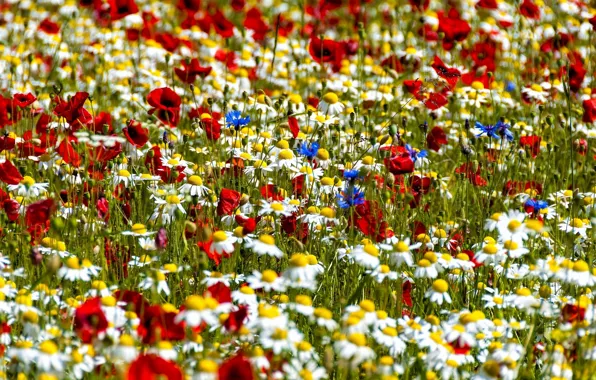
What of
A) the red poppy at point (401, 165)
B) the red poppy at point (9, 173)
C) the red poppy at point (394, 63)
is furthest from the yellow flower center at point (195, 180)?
the red poppy at point (394, 63)

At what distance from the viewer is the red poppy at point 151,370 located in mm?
1851

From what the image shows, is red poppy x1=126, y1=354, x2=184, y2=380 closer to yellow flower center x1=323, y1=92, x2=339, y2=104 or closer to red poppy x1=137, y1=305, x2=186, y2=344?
red poppy x1=137, y1=305, x2=186, y2=344

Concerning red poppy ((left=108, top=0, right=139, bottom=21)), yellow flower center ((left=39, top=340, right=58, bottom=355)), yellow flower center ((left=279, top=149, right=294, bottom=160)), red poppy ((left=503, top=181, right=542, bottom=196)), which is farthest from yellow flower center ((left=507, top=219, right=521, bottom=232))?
red poppy ((left=108, top=0, right=139, bottom=21))

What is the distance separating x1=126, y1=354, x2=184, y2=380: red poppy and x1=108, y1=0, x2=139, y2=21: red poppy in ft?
10.2

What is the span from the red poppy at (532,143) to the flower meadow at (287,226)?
10mm

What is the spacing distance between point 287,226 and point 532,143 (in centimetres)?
141

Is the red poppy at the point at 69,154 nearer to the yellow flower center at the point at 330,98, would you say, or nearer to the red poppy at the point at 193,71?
the red poppy at the point at 193,71

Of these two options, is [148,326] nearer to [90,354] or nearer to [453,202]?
[90,354]

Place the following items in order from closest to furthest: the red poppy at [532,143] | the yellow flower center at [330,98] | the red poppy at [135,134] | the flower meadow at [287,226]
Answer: the flower meadow at [287,226] → the red poppy at [135,134] → the yellow flower center at [330,98] → the red poppy at [532,143]

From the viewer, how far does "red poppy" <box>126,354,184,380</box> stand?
1851mm

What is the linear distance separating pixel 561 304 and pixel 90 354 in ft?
4.50

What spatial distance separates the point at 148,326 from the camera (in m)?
2.28

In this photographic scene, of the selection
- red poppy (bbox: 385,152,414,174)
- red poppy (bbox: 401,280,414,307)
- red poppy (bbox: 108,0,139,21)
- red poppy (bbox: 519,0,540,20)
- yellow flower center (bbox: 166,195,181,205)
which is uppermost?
red poppy (bbox: 519,0,540,20)

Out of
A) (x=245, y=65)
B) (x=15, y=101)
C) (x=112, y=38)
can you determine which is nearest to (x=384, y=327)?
(x=15, y=101)
